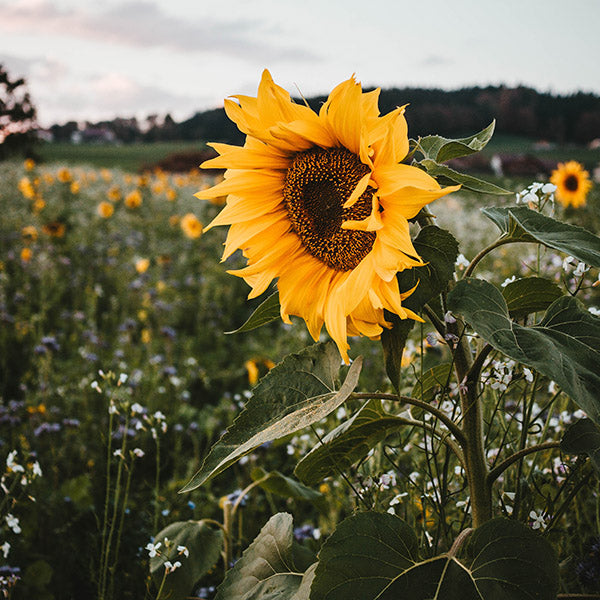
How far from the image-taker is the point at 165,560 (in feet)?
4.77

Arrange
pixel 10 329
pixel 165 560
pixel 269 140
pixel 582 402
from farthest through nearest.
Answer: pixel 10 329 < pixel 165 560 < pixel 269 140 < pixel 582 402

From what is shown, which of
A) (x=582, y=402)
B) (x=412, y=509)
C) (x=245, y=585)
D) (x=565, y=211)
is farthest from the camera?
(x=565, y=211)

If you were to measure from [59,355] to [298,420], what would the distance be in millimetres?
3201

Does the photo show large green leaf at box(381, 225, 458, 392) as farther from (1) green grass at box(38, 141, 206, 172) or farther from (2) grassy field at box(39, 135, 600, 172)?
(1) green grass at box(38, 141, 206, 172)

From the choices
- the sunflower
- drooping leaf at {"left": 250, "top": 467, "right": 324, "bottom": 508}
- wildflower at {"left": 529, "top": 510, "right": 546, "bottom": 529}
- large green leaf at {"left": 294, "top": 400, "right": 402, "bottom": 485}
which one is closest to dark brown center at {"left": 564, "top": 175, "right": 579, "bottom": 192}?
the sunflower

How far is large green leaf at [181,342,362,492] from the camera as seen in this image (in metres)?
0.95

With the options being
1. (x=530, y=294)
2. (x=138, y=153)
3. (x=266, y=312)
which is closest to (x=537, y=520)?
(x=530, y=294)

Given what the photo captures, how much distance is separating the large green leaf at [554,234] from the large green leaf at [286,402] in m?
0.36

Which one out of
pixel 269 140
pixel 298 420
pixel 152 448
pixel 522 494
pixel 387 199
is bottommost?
pixel 152 448

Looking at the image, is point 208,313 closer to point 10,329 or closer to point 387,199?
point 10,329

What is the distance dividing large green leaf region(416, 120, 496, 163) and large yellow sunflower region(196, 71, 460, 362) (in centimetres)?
9

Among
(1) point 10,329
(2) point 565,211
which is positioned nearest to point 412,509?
(1) point 10,329

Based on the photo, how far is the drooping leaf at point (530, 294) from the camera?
1.11 meters

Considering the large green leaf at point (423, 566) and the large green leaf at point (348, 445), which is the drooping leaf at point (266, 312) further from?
the large green leaf at point (423, 566)
